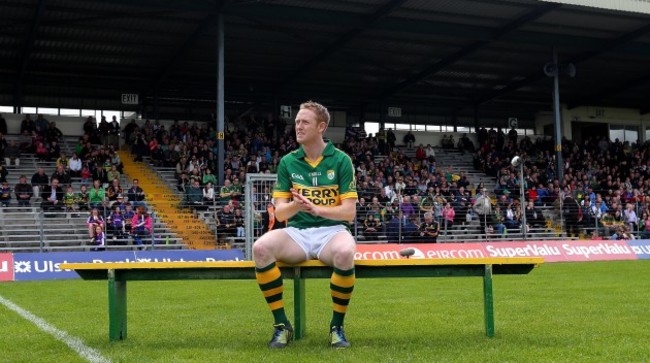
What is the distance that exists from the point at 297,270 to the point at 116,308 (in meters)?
1.47

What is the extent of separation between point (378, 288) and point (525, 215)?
520 inches

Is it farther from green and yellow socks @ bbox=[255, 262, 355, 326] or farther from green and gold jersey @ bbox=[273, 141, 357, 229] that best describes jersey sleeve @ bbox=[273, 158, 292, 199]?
green and yellow socks @ bbox=[255, 262, 355, 326]

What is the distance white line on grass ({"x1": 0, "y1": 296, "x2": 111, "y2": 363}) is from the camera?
5.07m

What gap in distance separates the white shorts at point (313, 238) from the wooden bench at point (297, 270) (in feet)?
0.31

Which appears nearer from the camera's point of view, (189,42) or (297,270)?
(297,270)

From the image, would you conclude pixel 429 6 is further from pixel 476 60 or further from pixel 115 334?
pixel 115 334

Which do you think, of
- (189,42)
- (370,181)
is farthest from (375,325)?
(189,42)

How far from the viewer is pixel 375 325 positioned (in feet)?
23.0

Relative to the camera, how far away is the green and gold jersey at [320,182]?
5.84 metres

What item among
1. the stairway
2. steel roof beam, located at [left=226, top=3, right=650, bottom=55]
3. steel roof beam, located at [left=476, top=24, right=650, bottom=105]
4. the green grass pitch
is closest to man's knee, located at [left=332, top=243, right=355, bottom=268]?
the green grass pitch

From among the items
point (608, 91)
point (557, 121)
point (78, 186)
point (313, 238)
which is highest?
point (608, 91)

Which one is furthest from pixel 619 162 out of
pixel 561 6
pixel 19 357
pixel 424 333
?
pixel 19 357

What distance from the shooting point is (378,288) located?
41.0 feet

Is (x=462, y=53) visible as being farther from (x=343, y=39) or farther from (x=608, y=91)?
(x=608, y=91)
